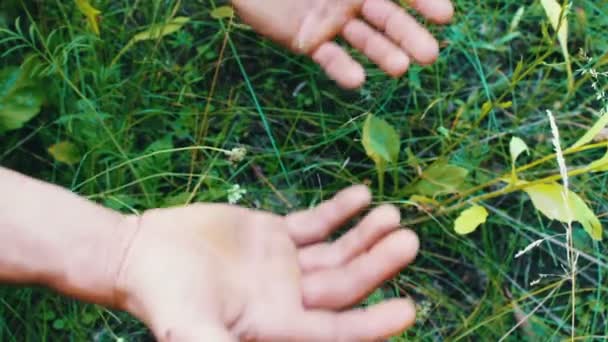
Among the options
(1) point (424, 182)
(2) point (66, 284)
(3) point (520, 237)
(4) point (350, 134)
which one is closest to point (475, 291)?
(3) point (520, 237)

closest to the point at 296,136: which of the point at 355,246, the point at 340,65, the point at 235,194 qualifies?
the point at 340,65

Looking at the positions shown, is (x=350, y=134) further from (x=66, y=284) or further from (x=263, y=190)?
(x=66, y=284)

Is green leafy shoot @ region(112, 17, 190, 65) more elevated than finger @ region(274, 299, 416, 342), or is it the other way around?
green leafy shoot @ region(112, 17, 190, 65)

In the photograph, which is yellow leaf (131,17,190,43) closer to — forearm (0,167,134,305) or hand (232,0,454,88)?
hand (232,0,454,88)

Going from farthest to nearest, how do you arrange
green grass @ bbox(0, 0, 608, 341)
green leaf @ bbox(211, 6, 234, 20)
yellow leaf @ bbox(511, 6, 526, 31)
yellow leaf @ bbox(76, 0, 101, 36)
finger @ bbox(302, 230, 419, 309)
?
1. yellow leaf @ bbox(511, 6, 526, 31)
2. green leaf @ bbox(211, 6, 234, 20)
3. green grass @ bbox(0, 0, 608, 341)
4. yellow leaf @ bbox(76, 0, 101, 36)
5. finger @ bbox(302, 230, 419, 309)

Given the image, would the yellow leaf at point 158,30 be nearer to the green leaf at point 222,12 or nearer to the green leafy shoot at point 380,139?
the green leaf at point 222,12

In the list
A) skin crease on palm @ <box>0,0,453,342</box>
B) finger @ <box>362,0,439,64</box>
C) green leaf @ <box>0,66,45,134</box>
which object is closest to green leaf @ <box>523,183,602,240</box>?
skin crease on palm @ <box>0,0,453,342</box>

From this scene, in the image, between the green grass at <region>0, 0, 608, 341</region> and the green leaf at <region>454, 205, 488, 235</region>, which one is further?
the green grass at <region>0, 0, 608, 341</region>
